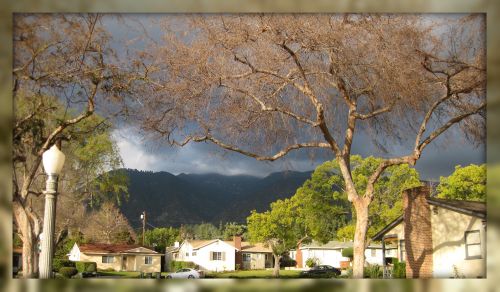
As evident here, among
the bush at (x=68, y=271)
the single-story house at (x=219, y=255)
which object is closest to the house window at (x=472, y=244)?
the single-story house at (x=219, y=255)

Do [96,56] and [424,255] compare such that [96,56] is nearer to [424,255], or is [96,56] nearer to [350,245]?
[424,255]

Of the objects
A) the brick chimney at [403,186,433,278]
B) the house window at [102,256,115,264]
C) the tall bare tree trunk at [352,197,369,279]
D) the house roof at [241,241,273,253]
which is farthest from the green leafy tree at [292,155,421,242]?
the house window at [102,256,115,264]

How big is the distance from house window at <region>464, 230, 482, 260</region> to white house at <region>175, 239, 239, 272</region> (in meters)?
5.62

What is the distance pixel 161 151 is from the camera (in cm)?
1202

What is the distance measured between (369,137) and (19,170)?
7803 millimetres

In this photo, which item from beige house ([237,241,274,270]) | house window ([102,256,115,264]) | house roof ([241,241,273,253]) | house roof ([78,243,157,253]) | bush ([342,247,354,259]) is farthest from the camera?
bush ([342,247,354,259])

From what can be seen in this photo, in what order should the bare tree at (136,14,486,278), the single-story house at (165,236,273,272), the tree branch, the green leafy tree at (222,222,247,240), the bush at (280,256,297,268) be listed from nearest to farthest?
the bare tree at (136,14,486,278) → the tree branch → the single-story house at (165,236,273,272) → the green leafy tree at (222,222,247,240) → the bush at (280,256,297,268)

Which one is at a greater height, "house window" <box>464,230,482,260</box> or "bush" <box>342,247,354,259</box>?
"house window" <box>464,230,482,260</box>

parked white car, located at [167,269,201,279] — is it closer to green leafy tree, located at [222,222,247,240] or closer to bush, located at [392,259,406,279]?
→ green leafy tree, located at [222,222,247,240]

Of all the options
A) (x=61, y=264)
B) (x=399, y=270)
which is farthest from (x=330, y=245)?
(x=61, y=264)

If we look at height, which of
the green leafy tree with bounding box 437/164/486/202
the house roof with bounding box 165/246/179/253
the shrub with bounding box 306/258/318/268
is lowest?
the shrub with bounding box 306/258/318/268

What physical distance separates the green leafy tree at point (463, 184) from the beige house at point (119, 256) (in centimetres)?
1043

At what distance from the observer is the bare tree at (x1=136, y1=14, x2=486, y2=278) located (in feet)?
32.4

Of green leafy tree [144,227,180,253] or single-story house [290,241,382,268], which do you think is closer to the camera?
green leafy tree [144,227,180,253]
